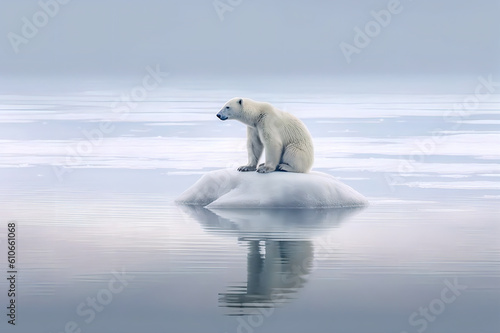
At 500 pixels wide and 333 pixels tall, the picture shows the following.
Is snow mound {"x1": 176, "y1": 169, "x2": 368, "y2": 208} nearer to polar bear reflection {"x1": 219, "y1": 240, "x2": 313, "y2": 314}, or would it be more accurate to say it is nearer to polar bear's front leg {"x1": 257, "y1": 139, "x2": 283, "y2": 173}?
polar bear's front leg {"x1": 257, "y1": 139, "x2": 283, "y2": 173}

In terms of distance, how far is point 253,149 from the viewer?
57.0 ft

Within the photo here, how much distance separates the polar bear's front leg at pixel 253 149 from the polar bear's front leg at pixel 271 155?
226 mm

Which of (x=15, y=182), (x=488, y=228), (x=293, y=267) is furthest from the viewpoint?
(x=15, y=182)

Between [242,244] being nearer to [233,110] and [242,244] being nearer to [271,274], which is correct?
[271,274]

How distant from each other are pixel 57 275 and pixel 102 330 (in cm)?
206

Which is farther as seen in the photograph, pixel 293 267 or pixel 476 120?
pixel 476 120

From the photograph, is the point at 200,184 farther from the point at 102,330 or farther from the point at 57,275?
the point at 102,330

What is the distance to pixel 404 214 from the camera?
16.8m

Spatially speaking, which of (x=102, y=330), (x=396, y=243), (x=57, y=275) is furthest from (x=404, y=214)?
(x=102, y=330)

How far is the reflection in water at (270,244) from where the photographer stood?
11.0m

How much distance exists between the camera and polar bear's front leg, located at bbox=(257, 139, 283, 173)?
55.7ft

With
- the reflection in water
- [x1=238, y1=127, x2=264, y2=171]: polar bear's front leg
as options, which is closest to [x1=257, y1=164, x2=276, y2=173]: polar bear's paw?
[x1=238, y1=127, x2=264, y2=171]: polar bear's front leg

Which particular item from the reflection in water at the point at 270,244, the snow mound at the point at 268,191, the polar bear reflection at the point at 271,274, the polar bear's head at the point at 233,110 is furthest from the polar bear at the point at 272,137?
the polar bear reflection at the point at 271,274

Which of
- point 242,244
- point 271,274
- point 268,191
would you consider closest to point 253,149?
point 268,191
